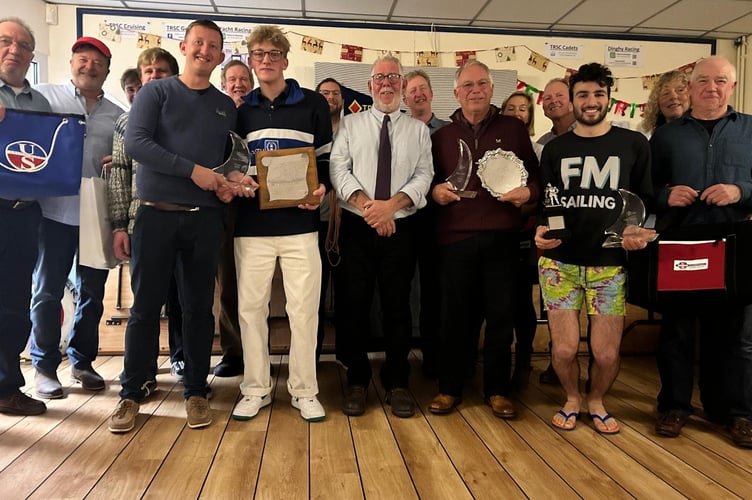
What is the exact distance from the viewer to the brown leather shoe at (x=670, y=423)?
2.15 m

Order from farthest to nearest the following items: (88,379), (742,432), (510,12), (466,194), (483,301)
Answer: (510,12) < (88,379) < (483,301) < (466,194) < (742,432)

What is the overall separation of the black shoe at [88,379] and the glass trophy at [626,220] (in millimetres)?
2461

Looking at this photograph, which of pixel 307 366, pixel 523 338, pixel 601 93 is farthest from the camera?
pixel 523 338

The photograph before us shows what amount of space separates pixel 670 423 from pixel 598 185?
1018 mm

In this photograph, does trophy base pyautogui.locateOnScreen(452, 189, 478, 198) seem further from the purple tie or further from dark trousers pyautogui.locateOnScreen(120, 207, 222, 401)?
dark trousers pyautogui.locateOnScreen(120, 207, 222, 401)

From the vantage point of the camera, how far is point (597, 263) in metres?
2.13

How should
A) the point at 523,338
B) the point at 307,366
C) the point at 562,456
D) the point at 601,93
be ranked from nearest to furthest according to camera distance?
the point at 562,456
the point at 601,93
the point at 307,366
the point at 523,338

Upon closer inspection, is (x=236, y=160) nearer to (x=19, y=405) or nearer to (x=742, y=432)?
(x=19, y=405)

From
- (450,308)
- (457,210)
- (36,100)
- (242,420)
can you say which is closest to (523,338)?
(450,308)

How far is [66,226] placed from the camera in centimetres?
249

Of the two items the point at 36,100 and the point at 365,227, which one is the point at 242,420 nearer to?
the point at 365,227

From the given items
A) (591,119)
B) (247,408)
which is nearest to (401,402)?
(247,408)

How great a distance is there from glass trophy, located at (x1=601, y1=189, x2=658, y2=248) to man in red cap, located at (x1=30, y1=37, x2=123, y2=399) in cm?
232

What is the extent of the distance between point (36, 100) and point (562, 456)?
8.75 ft
